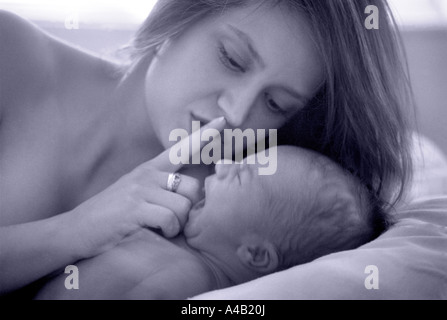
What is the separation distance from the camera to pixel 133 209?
33.4 inches

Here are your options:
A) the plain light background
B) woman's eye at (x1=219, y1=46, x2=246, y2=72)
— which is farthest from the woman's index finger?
the plain light background

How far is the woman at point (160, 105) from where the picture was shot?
2.79 ft

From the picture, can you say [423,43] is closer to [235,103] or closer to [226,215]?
[235,103]

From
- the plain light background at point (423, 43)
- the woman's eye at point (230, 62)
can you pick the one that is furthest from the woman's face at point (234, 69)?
the plain light background at point (423, 43)

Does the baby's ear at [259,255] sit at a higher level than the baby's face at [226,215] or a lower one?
lower

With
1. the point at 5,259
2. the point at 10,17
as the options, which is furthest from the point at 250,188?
the point at 10,17

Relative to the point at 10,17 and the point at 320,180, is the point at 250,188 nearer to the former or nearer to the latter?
the point at 320,180

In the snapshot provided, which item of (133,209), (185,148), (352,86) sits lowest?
(133,209)

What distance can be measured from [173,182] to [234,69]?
0.26m

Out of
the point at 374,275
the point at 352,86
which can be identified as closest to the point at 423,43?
the point at 352,86

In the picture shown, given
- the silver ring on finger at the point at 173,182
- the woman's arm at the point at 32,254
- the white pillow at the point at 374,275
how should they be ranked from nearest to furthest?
the white pillow at the point at 374,275 < the woman's arm at the point at 32,254 < the silver ring on finger at the point at 173,182

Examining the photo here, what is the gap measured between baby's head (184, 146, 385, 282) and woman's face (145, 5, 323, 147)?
0.52ft

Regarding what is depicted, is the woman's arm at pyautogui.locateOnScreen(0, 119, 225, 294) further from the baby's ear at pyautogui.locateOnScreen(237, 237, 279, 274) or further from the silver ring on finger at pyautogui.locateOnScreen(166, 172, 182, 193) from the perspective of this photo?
the baby's ear at pyautogui.locateOnScreen(237, 237, 279, 274)

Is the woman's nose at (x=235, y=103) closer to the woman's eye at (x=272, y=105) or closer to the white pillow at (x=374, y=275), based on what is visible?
the woman's eye at (x=272, y=105)
